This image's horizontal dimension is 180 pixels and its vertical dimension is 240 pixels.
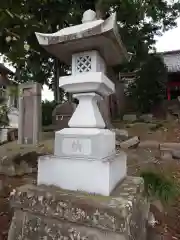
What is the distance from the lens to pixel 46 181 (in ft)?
6.78

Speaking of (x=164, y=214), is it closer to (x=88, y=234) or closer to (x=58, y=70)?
(x=88, y=234)

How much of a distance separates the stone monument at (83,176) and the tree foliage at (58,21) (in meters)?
0.93

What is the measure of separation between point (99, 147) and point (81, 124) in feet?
0.99

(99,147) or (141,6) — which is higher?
(141,6)

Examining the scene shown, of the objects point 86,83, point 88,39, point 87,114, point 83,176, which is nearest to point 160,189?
point 83,176

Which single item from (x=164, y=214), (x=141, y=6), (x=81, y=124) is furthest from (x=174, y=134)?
(x=81, y=124)

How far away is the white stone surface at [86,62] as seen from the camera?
210cm

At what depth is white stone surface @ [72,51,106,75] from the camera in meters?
2.10

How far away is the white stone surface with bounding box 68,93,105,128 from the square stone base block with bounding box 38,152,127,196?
0.34 m

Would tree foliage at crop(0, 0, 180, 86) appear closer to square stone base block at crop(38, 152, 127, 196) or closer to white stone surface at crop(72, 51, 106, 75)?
white stone surface at crop(72, 51, 106, 75)

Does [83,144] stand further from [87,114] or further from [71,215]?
[71,215]

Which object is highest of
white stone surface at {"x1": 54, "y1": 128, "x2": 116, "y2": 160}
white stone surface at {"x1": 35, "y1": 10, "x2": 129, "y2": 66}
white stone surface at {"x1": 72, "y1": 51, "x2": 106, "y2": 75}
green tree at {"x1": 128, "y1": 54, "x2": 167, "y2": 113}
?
green tree at {"x1": 128, "y1": 54, "x2": 167, "y2": 113}

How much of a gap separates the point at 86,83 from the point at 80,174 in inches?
32.7

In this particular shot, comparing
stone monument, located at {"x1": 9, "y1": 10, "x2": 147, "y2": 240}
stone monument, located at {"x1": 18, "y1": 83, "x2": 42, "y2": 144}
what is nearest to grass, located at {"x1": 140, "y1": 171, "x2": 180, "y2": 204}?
stone monument, located at {"x1": 9, "y1": 10, "x2": 147, "y2": 240}
